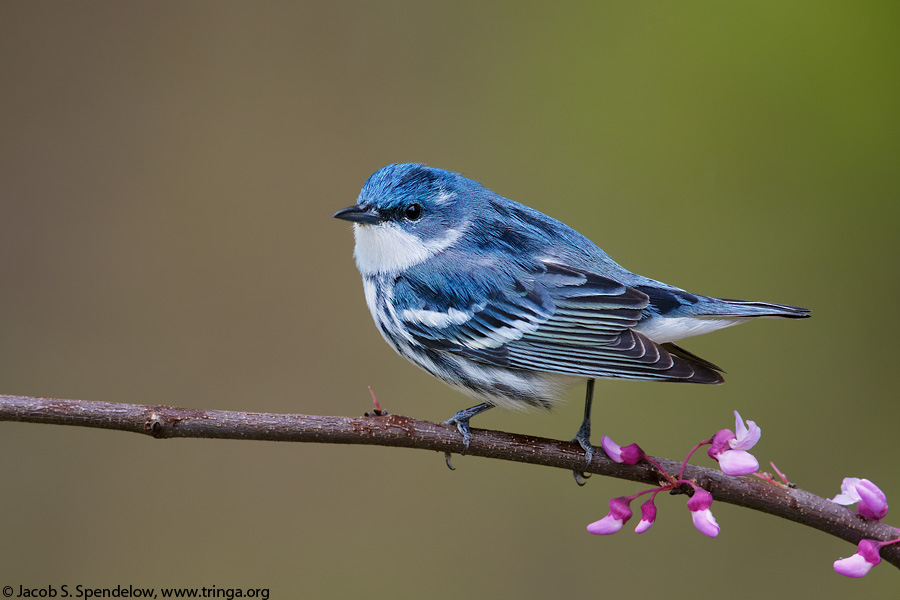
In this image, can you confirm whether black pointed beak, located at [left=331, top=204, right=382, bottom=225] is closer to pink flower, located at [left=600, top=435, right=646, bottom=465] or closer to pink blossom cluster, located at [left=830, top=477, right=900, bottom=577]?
pink flower, located at [left=600, top=435, right=646, bottom=465]

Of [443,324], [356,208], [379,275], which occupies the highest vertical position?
[356,208]

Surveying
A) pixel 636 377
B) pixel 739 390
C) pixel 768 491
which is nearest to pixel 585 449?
pixel 636 377

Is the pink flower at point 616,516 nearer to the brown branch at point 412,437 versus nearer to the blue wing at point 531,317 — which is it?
the brown branch at point 412,437

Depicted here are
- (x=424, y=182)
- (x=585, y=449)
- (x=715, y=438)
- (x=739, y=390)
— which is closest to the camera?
(x=715, y=438)

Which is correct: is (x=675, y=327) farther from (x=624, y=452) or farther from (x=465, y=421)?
(x=465, y=421)

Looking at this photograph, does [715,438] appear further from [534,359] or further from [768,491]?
[534,359]

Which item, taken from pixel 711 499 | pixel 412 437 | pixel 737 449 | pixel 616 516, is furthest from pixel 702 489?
pixel 412 437
